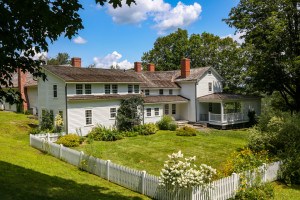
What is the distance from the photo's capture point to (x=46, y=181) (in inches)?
480

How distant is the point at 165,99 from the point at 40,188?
24.6 metres

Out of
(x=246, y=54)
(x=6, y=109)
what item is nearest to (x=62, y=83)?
(x=246, y=54)

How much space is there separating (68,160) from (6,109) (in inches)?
1198

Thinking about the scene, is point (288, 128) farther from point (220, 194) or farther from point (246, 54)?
point (246, 54)

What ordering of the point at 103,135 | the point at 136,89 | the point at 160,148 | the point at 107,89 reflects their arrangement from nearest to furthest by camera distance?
the point at 160,148
the point at 103,135
the point at 107,89
the point at 136,89

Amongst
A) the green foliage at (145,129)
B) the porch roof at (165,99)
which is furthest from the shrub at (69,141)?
the porch roof at (165,99)

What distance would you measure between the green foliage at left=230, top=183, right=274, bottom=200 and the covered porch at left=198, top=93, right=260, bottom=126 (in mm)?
21368

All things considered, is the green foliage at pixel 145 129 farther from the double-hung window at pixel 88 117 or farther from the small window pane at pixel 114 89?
the double-hung window at pixel 88 117

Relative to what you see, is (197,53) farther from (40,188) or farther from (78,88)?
(40,188)

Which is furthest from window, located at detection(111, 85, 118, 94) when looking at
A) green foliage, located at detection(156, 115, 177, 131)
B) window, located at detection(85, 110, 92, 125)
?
green foliage, located at detection(156, 115, 177, 131)

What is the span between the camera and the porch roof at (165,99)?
106 ft

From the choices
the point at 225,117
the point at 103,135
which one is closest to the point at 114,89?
the point at 103,135

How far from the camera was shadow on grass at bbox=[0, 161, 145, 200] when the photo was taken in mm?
9750

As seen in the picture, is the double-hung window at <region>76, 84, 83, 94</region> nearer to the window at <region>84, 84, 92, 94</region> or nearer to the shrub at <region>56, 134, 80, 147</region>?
the window at <region>84, 84, 92, 94</region>
